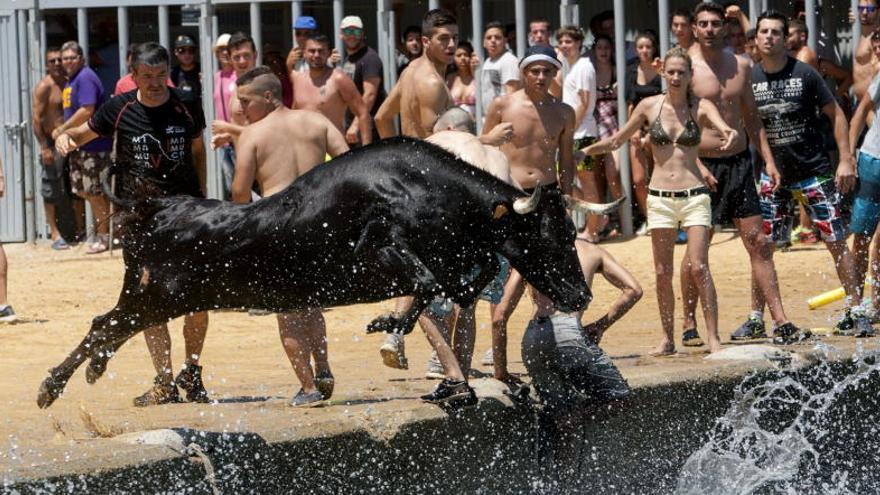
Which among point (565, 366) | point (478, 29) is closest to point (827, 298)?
point (565, 366)

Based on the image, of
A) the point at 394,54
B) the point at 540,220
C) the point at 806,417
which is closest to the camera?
the point at 540,220

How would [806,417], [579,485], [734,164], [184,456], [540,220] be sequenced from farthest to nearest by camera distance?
[734,164] → [806,417] → [579,485] → [540,220] → [184,456]

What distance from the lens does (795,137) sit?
37.8 ft

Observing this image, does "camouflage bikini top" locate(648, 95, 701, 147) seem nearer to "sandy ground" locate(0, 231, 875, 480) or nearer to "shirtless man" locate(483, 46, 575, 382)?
"shirtless man" locate(483, 46, 575, 382)

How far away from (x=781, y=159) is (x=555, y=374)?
4.07 meters

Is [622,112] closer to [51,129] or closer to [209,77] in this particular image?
[209,77]

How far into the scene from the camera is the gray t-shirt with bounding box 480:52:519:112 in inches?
588

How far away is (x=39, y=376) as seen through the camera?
10.2 m

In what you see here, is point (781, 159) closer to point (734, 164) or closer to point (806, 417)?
point (734, 164)

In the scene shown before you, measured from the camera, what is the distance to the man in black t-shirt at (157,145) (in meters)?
9.07

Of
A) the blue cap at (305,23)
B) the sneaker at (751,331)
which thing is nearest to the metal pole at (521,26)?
the blue cap at (305,23)

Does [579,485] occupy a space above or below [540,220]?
below

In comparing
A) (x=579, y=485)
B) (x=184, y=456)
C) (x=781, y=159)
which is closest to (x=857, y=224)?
(x=781, y=159)

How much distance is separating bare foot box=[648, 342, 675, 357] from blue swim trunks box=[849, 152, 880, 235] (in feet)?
5.77
